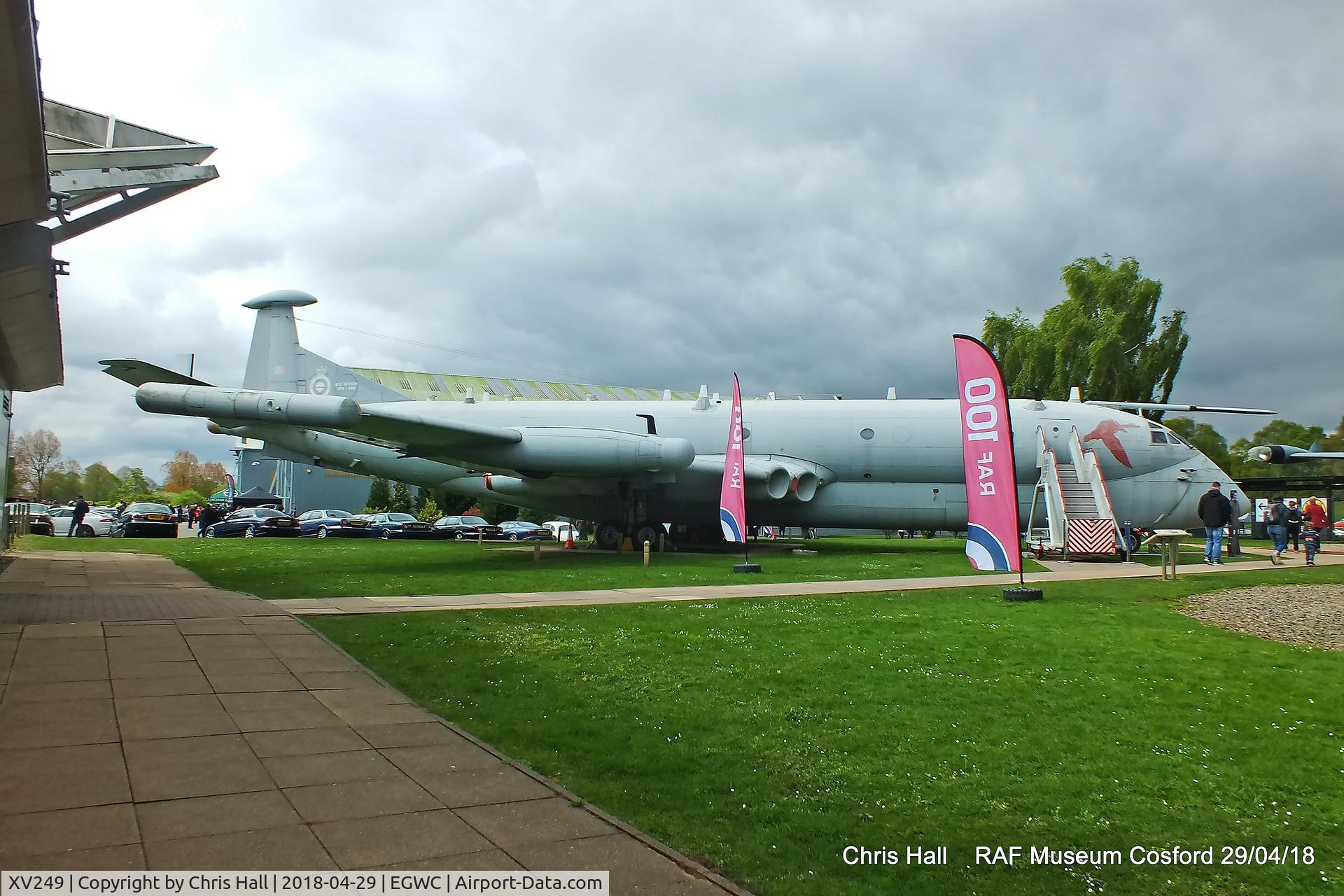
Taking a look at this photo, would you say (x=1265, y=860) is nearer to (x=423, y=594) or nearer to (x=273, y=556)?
(x=423, y=594)

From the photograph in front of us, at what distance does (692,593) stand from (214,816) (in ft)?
31.7

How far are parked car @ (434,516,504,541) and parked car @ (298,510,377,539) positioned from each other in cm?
314

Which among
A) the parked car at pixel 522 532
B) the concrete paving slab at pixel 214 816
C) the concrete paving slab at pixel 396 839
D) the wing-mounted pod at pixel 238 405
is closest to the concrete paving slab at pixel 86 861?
the concrete paving slab at pixel 214 816

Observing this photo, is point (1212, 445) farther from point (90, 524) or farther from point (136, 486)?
point (136, 486)

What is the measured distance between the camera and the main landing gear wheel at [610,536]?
79.4ft

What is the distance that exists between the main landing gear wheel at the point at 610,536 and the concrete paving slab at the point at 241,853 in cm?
2011

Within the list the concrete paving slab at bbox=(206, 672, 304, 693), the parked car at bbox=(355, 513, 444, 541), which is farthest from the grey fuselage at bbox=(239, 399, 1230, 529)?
the concrete paving slab at bbox=(206, 672, 304, 693)

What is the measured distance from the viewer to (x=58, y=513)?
55312 mm

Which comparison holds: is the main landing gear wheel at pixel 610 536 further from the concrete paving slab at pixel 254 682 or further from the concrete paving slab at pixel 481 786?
the concrete paving slab at pixel 481 786

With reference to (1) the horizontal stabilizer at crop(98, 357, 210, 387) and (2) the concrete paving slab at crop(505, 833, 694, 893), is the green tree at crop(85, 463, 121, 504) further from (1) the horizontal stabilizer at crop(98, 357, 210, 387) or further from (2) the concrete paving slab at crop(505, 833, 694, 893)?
(2) the concrete paving slab at crop(505, 833, 694, 893)

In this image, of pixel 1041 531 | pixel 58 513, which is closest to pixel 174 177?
pixel 1041 531

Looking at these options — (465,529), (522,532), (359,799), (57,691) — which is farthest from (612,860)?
(522,532)

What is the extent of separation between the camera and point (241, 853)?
3.85 metres

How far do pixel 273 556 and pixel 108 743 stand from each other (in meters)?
16.1
